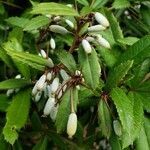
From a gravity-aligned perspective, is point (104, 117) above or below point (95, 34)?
below

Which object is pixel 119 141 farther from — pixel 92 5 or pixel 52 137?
pixel 92 5

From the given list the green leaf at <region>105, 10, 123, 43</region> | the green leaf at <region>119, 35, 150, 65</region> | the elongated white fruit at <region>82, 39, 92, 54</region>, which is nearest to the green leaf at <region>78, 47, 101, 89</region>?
the elongated white fruit at <region>82, 39, 92, 54</region>

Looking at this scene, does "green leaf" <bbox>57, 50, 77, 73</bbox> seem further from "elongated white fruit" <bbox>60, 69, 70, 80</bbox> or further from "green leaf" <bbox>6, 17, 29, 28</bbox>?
"green leaf" <bbox>6, 17, 29, 28</bbox>

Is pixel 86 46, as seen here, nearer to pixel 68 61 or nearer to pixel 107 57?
pixel 68 61

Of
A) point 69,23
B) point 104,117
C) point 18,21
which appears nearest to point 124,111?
point 104,117

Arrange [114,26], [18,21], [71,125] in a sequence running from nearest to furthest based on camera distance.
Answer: [71,125] → [114,26] → [18,21]

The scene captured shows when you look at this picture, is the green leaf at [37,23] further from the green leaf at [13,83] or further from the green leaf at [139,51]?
the green leaf at [139,51]

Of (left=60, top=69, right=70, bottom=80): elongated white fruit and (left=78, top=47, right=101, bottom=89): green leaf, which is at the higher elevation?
(left=78, top=47, right=101, bottom=89): green leaf
